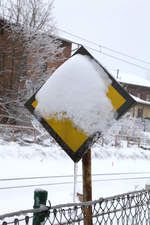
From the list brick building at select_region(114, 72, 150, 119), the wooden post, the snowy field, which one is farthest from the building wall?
the wooden post

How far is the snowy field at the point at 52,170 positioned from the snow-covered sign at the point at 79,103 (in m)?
4.71

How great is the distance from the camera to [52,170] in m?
11.6

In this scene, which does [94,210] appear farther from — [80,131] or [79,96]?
A: [79,96]

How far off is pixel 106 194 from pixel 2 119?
11478mm

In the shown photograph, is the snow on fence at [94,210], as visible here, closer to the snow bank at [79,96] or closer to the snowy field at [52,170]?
the snow bank at [79,96]

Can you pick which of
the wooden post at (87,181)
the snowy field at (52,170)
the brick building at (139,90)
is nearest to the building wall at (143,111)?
the brick building at (139,90)

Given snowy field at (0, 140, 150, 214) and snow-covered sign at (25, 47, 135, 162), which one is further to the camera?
snowy field at (0, 140, 150, 214)

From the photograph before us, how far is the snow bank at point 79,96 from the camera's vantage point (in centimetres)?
159

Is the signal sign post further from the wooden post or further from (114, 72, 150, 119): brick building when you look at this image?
(114, 72, 150, 119): brick building

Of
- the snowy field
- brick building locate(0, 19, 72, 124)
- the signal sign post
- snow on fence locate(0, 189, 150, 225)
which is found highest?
brick building locate(0, 19, 72, 124)

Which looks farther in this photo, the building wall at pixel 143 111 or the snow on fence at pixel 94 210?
the building wall at pixel 143 111

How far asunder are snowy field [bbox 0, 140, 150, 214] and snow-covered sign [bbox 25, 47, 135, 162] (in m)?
4.71

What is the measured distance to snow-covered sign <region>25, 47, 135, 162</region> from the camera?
1576mm

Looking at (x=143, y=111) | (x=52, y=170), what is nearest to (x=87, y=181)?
(x=52, y=170)
